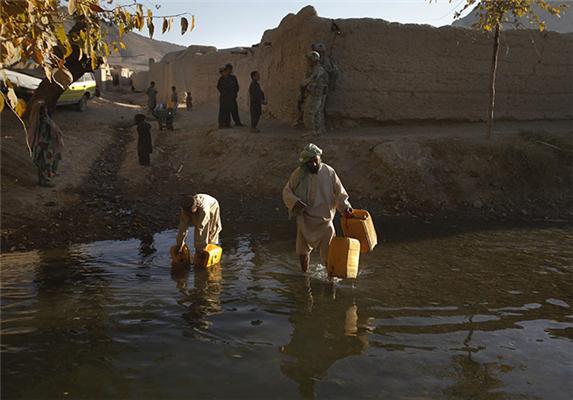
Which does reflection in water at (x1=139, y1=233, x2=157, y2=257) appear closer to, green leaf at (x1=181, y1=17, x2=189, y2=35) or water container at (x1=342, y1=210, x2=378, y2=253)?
water container at (x1=342, y1=210, x2=378, y2=253)

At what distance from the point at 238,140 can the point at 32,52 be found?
8634 mm

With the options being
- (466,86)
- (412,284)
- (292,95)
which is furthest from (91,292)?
(466,86)

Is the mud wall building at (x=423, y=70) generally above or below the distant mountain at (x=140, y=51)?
below

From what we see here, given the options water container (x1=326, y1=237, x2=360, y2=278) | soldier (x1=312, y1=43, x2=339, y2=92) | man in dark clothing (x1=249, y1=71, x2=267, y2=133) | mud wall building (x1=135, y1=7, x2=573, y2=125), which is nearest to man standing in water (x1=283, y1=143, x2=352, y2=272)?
water container (x1=326, y1=237, x2=360, y2=278)

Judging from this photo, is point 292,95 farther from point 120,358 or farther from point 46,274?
point 120,358

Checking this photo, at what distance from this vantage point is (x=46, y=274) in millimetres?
5469

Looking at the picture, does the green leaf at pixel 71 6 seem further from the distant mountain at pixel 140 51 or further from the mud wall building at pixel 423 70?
the distant mountain at pixel 140 51

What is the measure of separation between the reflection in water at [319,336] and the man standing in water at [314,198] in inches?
23.2

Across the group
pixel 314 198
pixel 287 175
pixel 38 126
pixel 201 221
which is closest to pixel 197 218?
pixel 201 221

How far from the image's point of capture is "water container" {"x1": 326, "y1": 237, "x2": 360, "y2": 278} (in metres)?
4.80

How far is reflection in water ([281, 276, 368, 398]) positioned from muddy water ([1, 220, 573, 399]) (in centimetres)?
1

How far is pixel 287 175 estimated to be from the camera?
9.74 m

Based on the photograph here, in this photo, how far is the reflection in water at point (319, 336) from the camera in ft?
11.3

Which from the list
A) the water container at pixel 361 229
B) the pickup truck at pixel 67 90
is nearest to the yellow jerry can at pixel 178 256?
the water container at pixel 361 229
